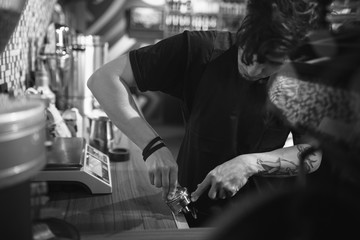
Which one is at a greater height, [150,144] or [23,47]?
[23,47]

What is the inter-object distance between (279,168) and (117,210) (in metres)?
0.64

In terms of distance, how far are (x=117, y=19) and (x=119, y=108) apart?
17.4 feet

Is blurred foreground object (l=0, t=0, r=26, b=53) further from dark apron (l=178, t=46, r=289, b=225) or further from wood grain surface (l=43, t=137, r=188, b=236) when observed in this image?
dark apron (l=178, t=46, r=289, b=225)

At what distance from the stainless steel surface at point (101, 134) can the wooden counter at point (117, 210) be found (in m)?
0.38

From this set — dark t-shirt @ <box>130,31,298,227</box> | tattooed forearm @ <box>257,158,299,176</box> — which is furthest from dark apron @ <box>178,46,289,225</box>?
tattooed forearm @ <box>257,158,299,176</box>

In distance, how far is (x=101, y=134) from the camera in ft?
6.08

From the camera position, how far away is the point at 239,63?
148 centimetres

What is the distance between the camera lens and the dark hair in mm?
1050

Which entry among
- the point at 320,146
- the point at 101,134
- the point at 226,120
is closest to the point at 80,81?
the point at 101,134

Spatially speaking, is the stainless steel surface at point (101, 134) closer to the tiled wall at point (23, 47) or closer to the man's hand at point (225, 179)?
the tiled wall at point (23, 47)

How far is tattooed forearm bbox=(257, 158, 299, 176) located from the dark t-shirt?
106mm

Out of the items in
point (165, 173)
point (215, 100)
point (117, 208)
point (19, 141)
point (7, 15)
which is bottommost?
point (117, 208)

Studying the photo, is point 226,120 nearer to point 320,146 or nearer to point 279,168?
point 279,168

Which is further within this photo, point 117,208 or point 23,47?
point 23,47
